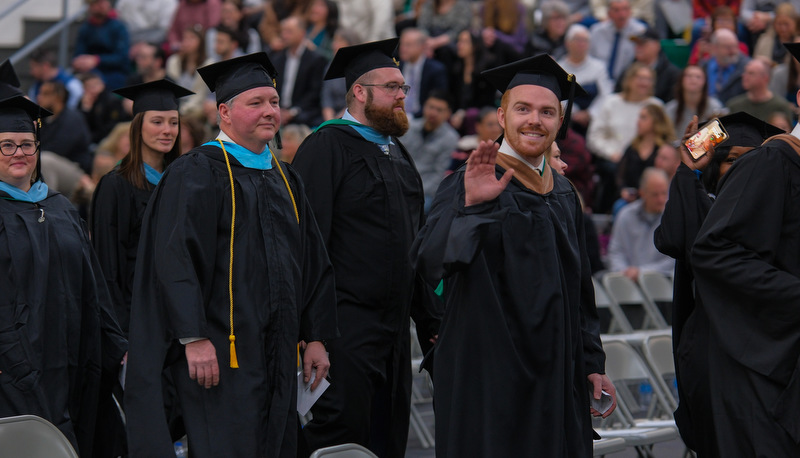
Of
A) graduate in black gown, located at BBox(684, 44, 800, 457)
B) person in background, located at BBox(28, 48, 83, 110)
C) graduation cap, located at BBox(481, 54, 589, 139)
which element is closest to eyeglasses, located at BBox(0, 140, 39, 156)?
graduation cap, located at BBox(481, 54, 589, 139)

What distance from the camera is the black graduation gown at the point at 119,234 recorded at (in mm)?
6301

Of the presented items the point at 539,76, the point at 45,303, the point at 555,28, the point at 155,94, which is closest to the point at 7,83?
the point at 155,94

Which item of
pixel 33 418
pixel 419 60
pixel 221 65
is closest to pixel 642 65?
pixel 419 60

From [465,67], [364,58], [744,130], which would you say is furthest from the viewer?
[465,67]

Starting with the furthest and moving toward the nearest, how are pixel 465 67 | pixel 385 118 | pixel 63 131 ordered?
1. pixel 465 67
2. pixel 63 131
3. pixel 385 118

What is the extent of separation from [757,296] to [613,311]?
15.6 ft

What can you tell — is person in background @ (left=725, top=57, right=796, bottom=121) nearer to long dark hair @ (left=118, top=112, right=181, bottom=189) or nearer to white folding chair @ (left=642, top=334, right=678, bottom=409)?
white folding chair @ (left=642, top=334, right=678, bottom=409)

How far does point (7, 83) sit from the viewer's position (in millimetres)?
6074

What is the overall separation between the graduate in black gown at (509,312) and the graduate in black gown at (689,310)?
73cm

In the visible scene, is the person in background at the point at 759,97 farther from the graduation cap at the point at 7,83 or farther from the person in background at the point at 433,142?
the graduation cap at the point at 7,83

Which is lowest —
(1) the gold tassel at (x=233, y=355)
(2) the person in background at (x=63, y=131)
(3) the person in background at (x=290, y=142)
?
(2) the person in background at (x=63, y=131)

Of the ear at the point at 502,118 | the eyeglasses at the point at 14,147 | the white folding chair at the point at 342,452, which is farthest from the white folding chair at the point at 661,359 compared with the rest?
the eyeglasses at the point at 14,147

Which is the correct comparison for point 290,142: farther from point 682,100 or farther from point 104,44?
point 104,44

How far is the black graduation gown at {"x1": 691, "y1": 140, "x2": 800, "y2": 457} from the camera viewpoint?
15.0 feet
